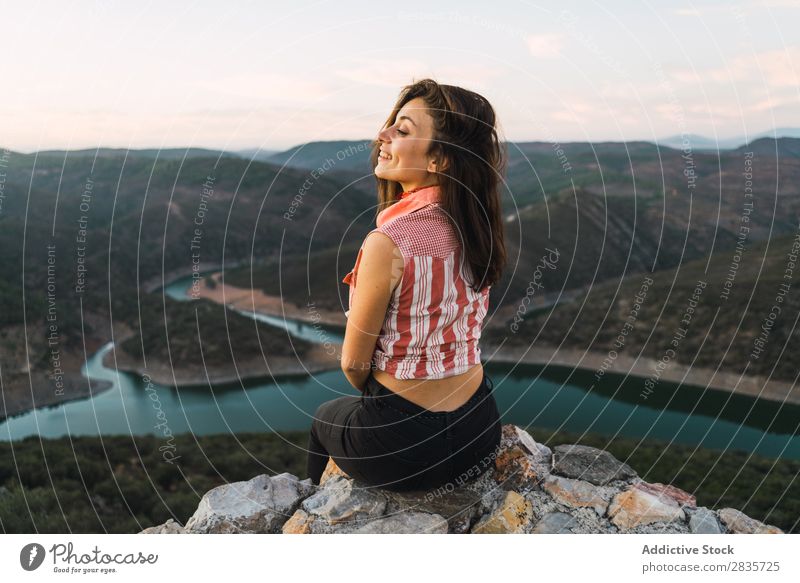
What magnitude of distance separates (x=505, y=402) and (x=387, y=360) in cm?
2701

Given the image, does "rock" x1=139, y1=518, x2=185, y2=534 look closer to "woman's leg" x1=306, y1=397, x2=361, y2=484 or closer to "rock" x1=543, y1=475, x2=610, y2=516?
"woman's leg" x1=306, y1=397, x2=361, y2=484

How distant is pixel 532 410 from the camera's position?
94.1 ft

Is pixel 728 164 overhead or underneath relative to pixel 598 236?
overhead

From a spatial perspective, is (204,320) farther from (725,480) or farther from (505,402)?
(725,480)

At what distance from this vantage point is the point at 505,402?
93.6 ft

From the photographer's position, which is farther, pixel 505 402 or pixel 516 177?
pixel 516 177

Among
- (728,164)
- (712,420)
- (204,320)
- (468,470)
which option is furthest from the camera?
(728,164)

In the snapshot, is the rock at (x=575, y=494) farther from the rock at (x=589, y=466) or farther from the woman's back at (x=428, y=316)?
the woman's back at (x=428, y=316)

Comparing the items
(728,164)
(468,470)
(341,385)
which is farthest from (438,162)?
(728,164)

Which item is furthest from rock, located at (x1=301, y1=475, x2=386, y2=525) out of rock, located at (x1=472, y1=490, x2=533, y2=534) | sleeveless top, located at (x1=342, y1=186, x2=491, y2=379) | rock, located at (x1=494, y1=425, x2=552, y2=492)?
sleeveless top, located at (x1=342, y1=186, x2=491, y2=379)

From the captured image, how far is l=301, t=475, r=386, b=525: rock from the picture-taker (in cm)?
272

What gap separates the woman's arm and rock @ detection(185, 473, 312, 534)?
39.0 inches

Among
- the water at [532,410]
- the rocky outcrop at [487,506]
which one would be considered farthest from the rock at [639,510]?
the water at [532,410]

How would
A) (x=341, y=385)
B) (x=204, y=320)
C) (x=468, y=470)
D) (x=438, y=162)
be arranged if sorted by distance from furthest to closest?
(x=204, y=320), (x=341, y=385), (x=468, y=470), (x=438, y=162)
